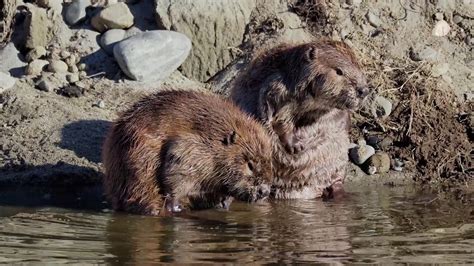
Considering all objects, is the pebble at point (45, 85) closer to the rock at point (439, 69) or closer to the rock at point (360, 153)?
the rock at point (360, 153)

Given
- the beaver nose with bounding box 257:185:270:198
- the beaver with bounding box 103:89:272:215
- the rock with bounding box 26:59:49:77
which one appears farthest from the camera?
the rock with bounding box 26:59:49:77

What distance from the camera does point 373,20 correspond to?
40.0 ft

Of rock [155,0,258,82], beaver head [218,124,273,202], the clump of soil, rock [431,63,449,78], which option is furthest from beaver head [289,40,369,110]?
rock [431,63,449,78]

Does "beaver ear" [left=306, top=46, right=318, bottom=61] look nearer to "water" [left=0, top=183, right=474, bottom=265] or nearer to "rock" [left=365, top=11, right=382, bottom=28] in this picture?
"water" [left=0, top=183, right=474, bottom=265]

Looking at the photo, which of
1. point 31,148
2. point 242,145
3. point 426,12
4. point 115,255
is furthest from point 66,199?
point 426,12

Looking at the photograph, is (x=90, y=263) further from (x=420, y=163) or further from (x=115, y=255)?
(x=420, y=163)

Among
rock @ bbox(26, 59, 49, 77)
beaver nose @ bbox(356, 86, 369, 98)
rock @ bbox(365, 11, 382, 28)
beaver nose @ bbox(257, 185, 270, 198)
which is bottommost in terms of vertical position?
beaver nose @ bbox(257, 185, 270, 198)

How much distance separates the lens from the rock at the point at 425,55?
11.9 metres

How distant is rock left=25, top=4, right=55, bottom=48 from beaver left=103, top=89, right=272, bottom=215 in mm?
2306

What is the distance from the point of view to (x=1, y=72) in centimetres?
1093

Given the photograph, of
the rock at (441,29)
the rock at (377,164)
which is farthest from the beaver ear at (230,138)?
the rock at (441,29)

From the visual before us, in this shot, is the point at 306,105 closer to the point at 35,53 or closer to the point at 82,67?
the point at 82,67

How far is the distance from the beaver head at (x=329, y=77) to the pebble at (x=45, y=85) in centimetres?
225

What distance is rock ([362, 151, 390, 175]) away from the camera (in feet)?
34.8
